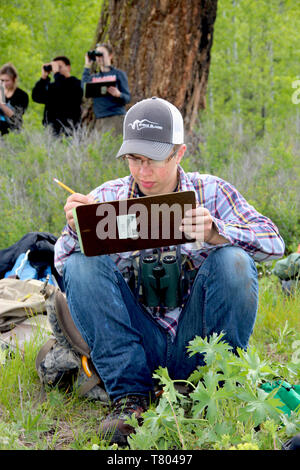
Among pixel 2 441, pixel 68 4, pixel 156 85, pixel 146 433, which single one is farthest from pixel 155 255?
pixel 68 4

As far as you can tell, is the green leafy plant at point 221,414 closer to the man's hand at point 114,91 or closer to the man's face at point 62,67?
the man's hand at point 114,91

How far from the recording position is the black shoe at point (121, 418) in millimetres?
2047

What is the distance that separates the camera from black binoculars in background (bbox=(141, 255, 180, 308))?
7.50 feet

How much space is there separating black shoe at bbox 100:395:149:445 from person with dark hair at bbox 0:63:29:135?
535 centimetres

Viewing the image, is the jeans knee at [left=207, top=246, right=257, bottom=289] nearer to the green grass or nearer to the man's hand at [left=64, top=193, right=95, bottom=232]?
the green grass

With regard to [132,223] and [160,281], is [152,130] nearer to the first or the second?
[132,223]

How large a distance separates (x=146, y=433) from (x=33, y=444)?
0.50 m

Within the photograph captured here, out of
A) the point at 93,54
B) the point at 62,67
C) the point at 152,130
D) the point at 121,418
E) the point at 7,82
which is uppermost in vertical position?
the point at 93,54

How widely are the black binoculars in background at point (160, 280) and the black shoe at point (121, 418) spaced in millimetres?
405

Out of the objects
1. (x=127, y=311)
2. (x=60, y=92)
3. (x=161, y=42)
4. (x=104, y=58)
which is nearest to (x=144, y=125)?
(x=127, y=311)

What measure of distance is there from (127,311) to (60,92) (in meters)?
5.02

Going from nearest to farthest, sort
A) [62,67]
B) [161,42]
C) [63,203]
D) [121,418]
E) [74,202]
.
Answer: [121,418]
[74,202]
[63,203]
[161,42]
[62,67]

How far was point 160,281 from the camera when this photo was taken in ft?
7.49

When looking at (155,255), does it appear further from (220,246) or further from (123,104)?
(123,104)
